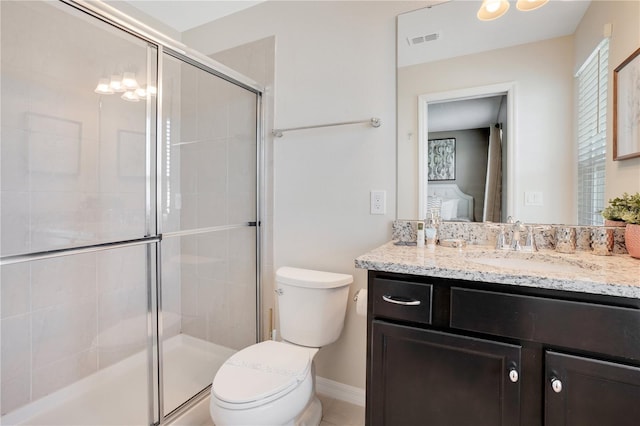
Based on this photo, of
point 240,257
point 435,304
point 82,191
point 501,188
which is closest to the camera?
point 435,304

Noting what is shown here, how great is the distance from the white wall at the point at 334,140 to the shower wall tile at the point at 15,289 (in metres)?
1.29

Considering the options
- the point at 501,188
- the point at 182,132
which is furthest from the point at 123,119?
the point at 501,188

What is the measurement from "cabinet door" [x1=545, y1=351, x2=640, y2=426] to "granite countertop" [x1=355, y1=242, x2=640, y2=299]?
0.21m

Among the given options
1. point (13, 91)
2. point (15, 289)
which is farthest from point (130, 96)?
point (15, 289)

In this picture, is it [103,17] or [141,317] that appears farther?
[141,317]

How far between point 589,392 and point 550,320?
0.68 feet

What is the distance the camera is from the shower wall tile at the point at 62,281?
162 centimetres

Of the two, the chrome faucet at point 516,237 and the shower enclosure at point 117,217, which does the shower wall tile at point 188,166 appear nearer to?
the shower enclosure at point 117,217

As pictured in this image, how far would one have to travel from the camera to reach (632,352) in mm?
812

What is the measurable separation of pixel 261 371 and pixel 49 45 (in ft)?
6.44

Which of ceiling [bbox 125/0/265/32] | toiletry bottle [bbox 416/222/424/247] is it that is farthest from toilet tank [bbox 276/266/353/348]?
ceiling [bbox 125/0/265/32]

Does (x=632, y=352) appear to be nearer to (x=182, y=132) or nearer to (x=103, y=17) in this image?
(x=103, y=17)

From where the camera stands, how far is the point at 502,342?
0.95 m

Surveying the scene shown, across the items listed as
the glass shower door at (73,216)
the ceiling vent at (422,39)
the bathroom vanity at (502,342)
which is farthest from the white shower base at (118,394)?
the ceiling vent at (422,39)
